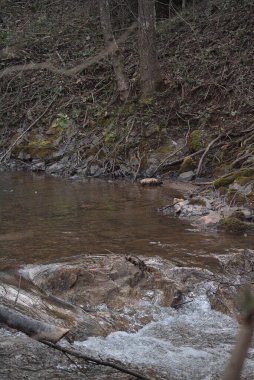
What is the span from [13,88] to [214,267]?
447 inches

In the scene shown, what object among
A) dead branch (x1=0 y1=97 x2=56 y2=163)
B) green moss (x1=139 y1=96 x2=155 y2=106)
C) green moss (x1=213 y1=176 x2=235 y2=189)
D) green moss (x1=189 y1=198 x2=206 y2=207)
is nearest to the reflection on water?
green moss (x1=189 y1=198 x2=206 y2=207)

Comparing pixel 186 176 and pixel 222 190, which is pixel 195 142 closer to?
pixel 186 176

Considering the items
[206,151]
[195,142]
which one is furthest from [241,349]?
[195,142]

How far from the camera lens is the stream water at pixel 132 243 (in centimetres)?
339

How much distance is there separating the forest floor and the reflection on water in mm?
1390

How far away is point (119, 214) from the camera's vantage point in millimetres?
7309

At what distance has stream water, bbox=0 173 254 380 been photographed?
134 inches

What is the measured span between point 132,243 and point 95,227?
891 millimetres

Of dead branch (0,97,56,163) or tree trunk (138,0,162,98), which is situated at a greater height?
tree trunk (138,0,162,98)

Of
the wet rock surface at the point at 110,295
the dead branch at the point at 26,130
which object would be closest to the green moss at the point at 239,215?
the wet rock surface at the point at 110,295

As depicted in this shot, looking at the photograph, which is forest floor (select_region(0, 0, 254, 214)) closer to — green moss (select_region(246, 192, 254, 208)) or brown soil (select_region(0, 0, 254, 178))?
brown soil (select_region(0, 0, 254, 178))

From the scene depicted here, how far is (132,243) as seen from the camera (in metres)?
5.82

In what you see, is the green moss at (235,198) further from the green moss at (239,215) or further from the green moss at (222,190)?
the green moss at (239,215)

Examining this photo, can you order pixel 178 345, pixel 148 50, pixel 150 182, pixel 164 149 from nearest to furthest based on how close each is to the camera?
pixel 178 345 < pixel 150 182 < pixel 164 149 < pixel 148 50
